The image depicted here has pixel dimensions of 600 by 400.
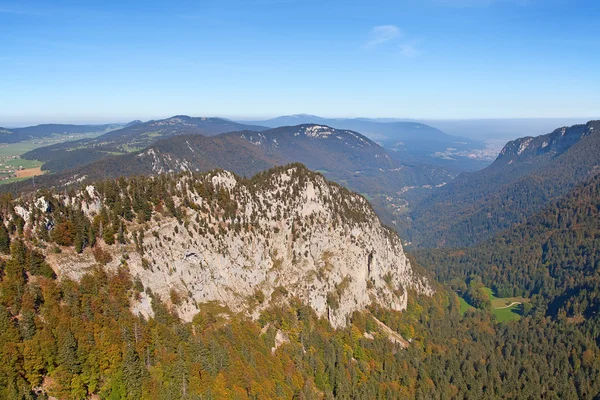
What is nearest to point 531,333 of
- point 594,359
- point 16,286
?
point 594,359

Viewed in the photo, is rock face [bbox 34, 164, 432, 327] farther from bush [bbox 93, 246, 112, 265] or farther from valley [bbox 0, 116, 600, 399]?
bush [bbox 93, 246, 112, 265]

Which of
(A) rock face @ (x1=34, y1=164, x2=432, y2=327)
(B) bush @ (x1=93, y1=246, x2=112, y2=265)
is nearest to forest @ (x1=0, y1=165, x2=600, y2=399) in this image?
Answer: (B) bush @ (x1=93, y1=246, x2=112, y2=265)

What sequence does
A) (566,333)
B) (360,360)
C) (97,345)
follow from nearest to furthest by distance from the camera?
(97,345), (360,360), (566,333)

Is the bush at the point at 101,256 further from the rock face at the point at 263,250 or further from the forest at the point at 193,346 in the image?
the rock face at the point at 263,250

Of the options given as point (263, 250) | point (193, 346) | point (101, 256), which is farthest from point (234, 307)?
point (101, 256)

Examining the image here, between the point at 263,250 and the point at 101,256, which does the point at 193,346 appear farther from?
the point at 263,250

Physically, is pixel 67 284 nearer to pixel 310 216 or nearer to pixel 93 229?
pixel 93 229

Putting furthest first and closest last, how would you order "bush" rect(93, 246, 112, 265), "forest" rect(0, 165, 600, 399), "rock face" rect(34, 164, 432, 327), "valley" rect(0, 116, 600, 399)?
"rock face" rect(34, 164, 432, 327) → "bush" rect(93, 246, 112, 265) → "valley" rect(0, 116, 600, 399) → "forest" rect(0, 165, 600, 399)

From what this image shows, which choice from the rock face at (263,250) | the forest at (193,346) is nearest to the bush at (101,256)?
the forest at (193,346)
